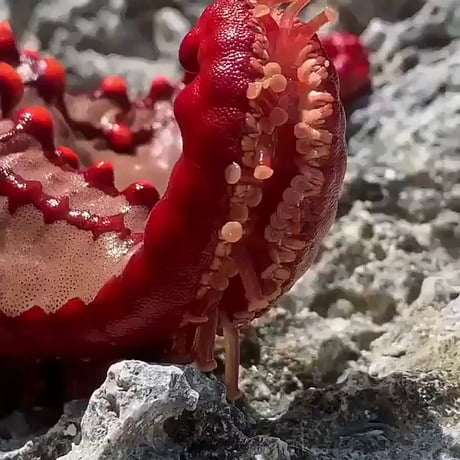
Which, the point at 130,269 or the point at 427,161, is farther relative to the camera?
the point at 427,161

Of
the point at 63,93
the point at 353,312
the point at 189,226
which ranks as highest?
the point at 189,226

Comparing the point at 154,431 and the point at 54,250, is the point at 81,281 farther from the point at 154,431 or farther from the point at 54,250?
the point at 154,431

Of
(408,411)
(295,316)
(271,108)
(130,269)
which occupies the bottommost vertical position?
(295,316)

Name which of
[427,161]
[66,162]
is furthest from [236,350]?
[427,161]

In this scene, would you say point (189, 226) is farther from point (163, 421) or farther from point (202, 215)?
point (163, 421)

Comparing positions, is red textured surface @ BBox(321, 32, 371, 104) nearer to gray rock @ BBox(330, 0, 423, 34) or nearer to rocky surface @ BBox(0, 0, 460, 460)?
rocky surface @ BBox(0, 0, 460, 460)

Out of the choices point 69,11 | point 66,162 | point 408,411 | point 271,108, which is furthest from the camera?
point 69,11

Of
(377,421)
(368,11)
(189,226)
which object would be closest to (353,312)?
(377,421)
